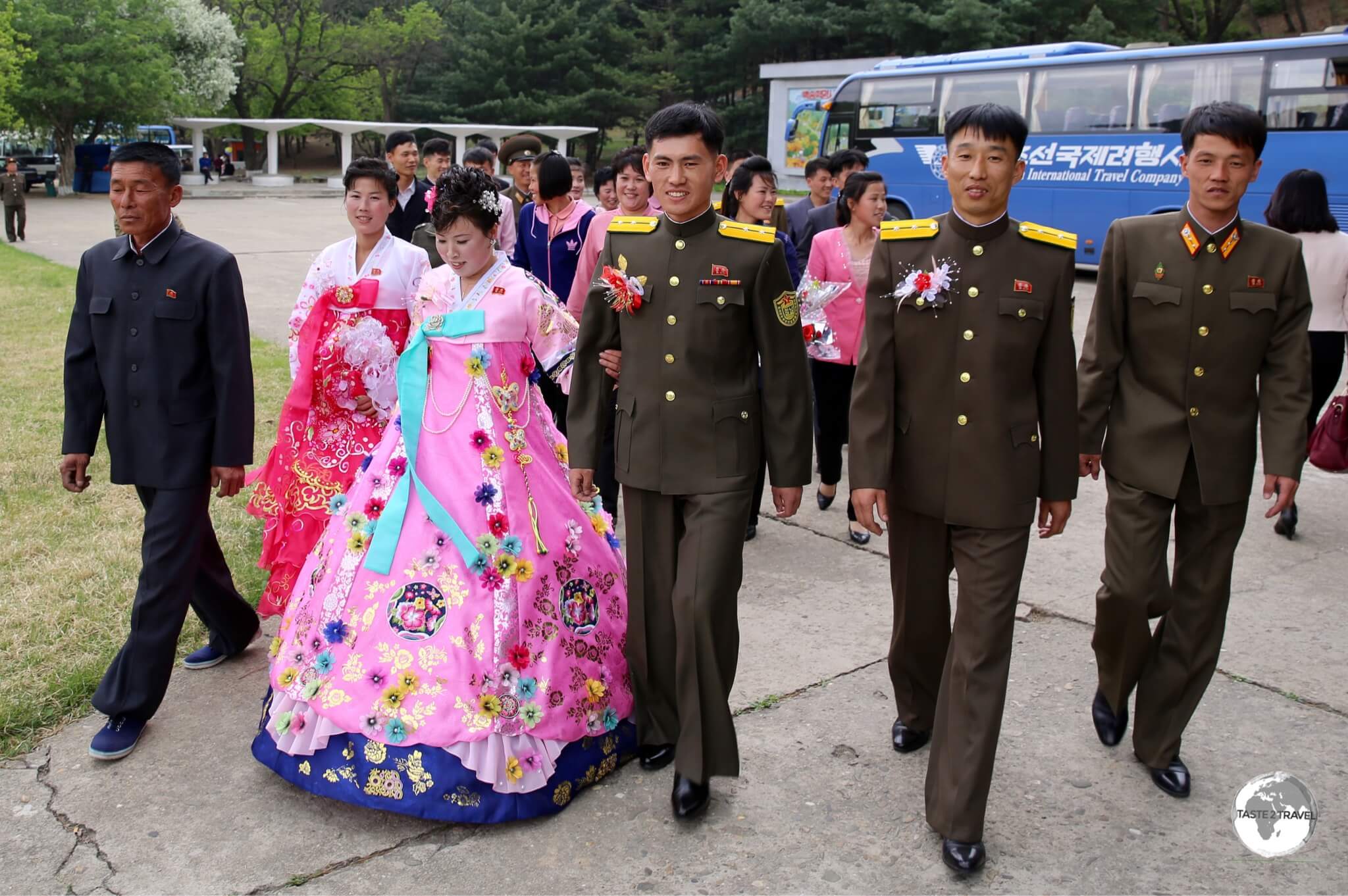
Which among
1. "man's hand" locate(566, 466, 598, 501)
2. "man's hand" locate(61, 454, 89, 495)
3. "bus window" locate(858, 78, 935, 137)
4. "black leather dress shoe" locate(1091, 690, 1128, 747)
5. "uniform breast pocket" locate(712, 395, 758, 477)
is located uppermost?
"bus window" locate(858, 78, 935, 137)

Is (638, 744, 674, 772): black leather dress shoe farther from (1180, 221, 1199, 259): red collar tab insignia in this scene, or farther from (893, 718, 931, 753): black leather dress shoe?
(1180, 221, 1199, 259): red collar tab insignia

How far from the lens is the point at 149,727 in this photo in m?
3.82

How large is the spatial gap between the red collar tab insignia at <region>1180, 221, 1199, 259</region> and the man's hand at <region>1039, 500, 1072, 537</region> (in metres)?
0.83

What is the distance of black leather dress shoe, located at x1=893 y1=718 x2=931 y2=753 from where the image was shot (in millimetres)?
3627

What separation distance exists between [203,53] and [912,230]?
149 ft

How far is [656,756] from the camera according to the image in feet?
11.5

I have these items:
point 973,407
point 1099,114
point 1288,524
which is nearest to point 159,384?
point 973,407

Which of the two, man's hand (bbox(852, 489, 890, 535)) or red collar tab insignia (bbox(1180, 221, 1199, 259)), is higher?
red collar tab insignia (bbox(1180, 221, 1199, 259))

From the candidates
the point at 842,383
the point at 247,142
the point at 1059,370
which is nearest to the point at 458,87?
the point at 247,142

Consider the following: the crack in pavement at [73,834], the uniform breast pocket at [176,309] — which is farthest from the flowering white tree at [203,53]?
the crack in pavement at [73,834]

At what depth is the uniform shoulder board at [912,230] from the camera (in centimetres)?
316

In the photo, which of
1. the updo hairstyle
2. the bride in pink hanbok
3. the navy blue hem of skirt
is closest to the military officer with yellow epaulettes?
the bride in pink hanbok

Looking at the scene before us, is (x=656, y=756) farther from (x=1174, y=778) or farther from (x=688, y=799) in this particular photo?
(x=1174, y=778)

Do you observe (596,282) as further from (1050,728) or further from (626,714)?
(1050,728)
